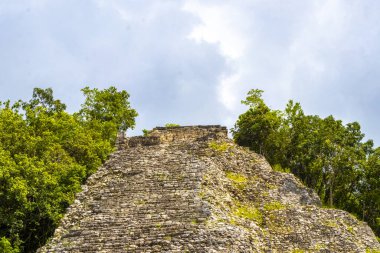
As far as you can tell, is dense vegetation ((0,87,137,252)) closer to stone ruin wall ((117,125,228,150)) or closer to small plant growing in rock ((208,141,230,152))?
stone ruin wall ((117,125,228,150))

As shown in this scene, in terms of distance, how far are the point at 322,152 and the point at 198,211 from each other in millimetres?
15979

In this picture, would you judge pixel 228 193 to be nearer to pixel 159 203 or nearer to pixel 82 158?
pixel 159 203

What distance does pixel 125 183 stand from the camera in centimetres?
2005

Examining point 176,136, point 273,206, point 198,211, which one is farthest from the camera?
point 176,136

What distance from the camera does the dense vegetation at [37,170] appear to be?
2005 centimetres

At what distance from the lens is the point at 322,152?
101 ft

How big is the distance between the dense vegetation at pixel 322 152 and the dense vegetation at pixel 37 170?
1125cm

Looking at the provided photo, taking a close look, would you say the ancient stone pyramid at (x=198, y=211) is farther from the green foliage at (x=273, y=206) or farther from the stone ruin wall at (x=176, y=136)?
Answer: the stone ruin wall at (x=176, y=136)

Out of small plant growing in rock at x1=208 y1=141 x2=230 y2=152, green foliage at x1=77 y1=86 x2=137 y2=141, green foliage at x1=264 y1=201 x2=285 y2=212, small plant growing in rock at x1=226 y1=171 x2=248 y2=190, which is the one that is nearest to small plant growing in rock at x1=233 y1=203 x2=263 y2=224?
green foliage at x1=264 y1=201 x2=285 y2=212

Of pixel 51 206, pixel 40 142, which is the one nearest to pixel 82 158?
pixel 40 142

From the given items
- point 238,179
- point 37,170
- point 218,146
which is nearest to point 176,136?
point 218,146

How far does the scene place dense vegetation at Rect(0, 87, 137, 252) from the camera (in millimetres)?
20047

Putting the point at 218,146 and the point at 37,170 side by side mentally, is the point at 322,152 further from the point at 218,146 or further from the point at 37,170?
the point at 37,170

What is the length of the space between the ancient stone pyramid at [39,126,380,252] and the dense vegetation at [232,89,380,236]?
6232mm
